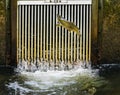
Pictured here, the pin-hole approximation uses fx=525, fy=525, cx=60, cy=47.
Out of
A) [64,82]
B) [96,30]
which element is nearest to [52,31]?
[96,30]

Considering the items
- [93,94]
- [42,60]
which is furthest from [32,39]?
[93,94]

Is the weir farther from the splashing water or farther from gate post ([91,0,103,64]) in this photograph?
the splashing water

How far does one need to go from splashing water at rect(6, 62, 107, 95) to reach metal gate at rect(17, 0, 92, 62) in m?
0.22

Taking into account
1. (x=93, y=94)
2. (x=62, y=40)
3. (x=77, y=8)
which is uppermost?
(x=77, y=8)

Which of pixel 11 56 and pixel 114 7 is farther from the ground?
pixel 114 7

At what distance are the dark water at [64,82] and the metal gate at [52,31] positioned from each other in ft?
1.35

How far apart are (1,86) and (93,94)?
164cm

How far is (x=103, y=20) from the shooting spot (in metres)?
10.6

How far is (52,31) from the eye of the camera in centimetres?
1044

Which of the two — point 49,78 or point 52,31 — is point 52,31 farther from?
point 49,78

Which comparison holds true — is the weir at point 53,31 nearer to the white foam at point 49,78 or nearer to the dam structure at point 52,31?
the dam structure at point 52,31

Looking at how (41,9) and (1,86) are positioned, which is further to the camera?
(41,9)

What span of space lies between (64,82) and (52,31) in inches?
53.6

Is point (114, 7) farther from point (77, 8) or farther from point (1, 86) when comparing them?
point (1, 86)
